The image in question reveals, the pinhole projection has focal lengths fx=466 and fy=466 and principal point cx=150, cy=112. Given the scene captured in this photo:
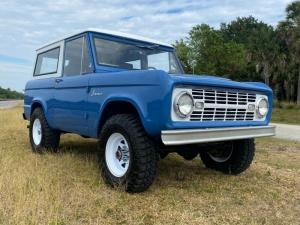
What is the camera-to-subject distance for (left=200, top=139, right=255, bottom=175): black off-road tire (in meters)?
6.62

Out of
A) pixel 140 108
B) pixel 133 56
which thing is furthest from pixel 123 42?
pixel 140 108

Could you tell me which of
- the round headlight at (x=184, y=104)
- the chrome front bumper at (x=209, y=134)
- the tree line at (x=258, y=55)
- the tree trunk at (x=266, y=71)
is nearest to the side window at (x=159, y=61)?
the chrome front bumper at (x=209, y=134)

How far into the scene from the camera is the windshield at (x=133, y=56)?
21.7ft

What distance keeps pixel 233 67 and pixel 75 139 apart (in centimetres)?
3260

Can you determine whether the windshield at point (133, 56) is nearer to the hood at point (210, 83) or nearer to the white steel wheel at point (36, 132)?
the hood at point (210, 83)

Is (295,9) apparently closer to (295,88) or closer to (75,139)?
(295,88)

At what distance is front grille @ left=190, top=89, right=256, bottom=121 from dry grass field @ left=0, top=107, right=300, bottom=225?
0.93 m

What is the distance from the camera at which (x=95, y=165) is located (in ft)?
22.6

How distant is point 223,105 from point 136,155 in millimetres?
1187

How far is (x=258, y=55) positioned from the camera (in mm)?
44406

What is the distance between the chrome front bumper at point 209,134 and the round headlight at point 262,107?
189 millimetres

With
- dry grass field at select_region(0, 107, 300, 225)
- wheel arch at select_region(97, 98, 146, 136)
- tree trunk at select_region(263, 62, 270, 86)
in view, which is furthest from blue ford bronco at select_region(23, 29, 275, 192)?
tree trunk at select_region(263, 62, 270, 86)

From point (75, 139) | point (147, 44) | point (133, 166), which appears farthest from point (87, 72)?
point (75, 139)

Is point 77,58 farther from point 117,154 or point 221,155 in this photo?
point 221,155
